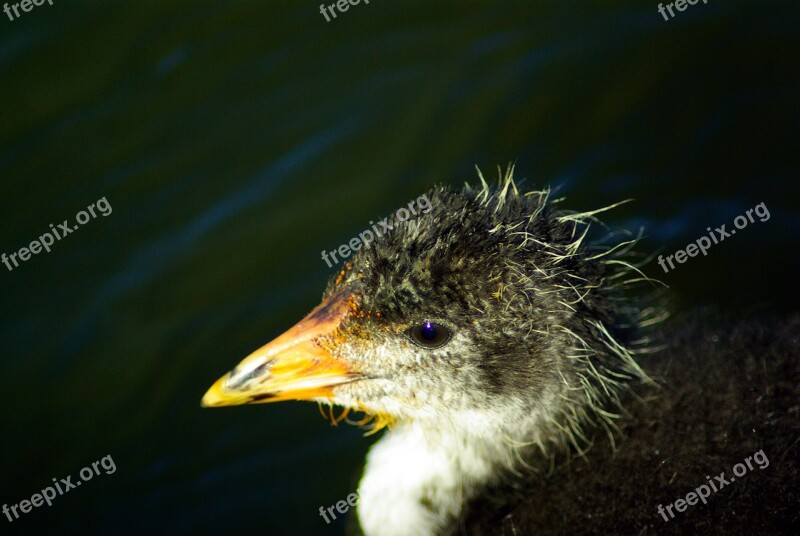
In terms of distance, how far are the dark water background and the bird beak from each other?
61.4 inches

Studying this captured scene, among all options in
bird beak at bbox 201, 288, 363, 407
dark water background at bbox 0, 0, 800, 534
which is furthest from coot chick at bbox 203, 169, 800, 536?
dark water background at bbox 0, 0, 800, 534

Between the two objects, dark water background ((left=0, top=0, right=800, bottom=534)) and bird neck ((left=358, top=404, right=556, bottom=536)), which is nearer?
bird neck ((left=358, top=404, right=556, bottom=536))

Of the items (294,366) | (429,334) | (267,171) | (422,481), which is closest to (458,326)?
(429,334)

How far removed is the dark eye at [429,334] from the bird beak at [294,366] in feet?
1.11

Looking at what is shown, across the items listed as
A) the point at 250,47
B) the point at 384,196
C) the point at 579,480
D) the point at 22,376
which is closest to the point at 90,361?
the point at 22,376

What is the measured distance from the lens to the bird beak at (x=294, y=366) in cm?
397

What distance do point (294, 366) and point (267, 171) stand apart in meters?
2.68

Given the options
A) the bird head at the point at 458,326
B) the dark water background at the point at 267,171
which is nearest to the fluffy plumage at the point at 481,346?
the bird head at the point at 458,326

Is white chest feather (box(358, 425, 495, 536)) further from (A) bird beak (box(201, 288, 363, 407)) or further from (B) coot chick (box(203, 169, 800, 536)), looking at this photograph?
(A) bird beak (box(201, 288, 363, 407))

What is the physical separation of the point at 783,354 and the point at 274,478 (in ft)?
9.74

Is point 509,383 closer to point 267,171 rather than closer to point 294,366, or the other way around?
point 294,366

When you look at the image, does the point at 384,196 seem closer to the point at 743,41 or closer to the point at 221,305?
the point at 221,305

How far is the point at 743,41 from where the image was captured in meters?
6.84

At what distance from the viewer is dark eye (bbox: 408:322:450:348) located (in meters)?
3.81
